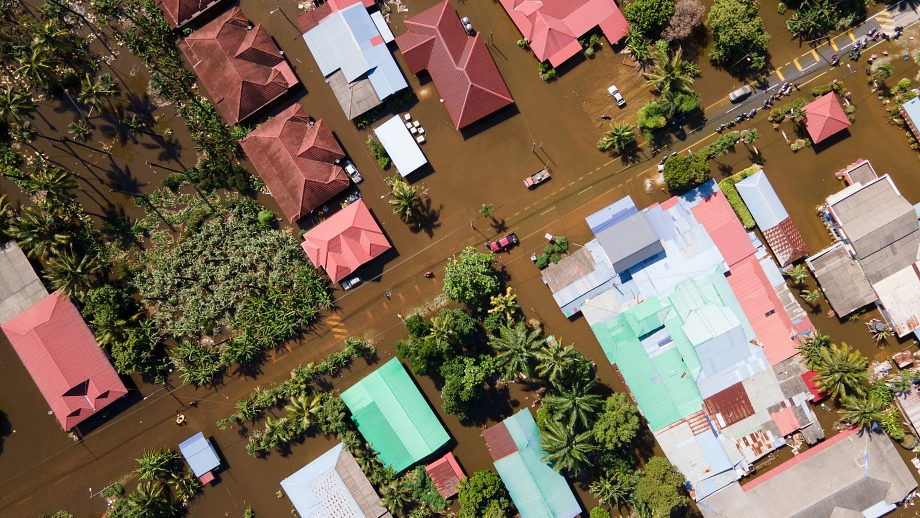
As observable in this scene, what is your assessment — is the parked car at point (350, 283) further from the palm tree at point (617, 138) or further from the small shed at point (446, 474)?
the palm tree at point (617, 138)

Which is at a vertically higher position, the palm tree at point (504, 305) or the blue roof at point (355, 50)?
the blue roof at point (355, 50)

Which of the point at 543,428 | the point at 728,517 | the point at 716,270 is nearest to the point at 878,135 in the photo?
the point at 716,270

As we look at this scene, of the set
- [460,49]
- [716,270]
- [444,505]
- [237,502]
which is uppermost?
[460,49]

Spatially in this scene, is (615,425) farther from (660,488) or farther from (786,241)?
(786,241)

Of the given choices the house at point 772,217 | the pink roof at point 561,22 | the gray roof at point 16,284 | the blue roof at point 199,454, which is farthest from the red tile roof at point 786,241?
the gray roof at point 16,284

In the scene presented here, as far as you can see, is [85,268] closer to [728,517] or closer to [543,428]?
[543,428]

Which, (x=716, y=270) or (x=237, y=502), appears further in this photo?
(x=237, y=502)

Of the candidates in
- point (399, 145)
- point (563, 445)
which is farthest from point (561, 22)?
point (563, 445)
